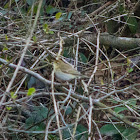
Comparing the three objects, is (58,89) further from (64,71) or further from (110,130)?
(110,130)

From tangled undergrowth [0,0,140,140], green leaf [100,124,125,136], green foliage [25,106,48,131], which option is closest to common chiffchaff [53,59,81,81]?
tangled undergrowth [0,0,140,140]

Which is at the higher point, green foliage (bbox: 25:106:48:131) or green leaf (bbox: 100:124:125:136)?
green foliage (bbox: 25:106:48:131)

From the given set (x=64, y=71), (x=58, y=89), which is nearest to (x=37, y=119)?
(x=58, y=89)

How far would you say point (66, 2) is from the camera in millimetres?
6227

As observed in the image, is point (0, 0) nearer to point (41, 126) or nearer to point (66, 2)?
point (66, 2)

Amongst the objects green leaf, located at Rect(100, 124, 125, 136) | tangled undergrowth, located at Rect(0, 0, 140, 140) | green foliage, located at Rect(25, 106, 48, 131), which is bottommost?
green leaf, located at Rect(100, 124, 125, 136)

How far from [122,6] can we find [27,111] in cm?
273

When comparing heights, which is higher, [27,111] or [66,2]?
[66,2]

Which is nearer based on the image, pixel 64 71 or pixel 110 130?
pixel 64 71

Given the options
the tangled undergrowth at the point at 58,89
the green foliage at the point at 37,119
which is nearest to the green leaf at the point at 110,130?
the tangled undergrowth at the point at 58,89

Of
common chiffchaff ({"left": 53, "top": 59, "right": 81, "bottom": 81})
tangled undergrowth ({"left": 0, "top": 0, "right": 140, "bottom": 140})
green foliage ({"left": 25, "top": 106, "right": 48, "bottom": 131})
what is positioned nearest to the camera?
tangled undergrowth ({"left": 0, "top": 0, "right": 140, "bottom": 140})

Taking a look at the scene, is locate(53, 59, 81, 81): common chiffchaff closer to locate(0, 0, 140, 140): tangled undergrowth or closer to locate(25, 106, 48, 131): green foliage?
locate(0, 0, 140, 140): tangled undergrowth

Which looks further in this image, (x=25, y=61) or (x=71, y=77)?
(x=25, y=61)

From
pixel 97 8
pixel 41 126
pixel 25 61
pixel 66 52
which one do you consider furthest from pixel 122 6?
pixel 41 126
